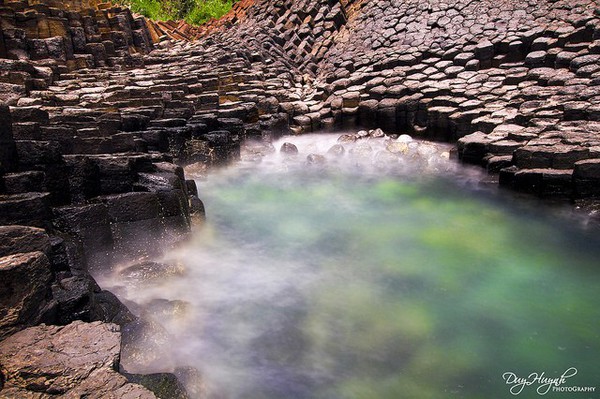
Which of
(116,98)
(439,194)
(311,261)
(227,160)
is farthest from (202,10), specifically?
(311,261)

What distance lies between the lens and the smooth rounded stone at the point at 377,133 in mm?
11344

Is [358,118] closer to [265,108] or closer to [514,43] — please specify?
[265,108]

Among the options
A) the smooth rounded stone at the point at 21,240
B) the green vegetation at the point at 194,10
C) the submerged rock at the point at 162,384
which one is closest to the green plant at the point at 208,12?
the green vegetation at the point at 194,10

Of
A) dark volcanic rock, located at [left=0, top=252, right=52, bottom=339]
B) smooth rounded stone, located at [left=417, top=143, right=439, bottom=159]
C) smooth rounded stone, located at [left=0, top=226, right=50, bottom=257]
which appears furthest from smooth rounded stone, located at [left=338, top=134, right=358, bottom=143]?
dark volcanic rock, located at [left=0, top=252, right=52, bottom=339]

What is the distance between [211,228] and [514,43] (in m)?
10.4

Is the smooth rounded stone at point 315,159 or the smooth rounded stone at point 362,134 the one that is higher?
the smooth rounded stone at point 362,134

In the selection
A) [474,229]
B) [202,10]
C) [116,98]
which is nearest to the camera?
[474,229]

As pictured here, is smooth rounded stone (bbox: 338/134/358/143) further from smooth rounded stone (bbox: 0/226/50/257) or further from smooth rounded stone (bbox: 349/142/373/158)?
smooth rounded stone (bbox: 0/226/50/257)

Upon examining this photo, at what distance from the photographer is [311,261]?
549cm

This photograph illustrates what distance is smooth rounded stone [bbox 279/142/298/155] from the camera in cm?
1082

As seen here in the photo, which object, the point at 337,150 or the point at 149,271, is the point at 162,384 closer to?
the point at 149,271

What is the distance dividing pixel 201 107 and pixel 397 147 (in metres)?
5.68

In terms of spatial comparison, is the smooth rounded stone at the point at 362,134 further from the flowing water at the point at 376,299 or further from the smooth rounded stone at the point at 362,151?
the flowing water at the point at 376,299

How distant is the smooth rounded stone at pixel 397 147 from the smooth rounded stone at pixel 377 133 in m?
0.70
